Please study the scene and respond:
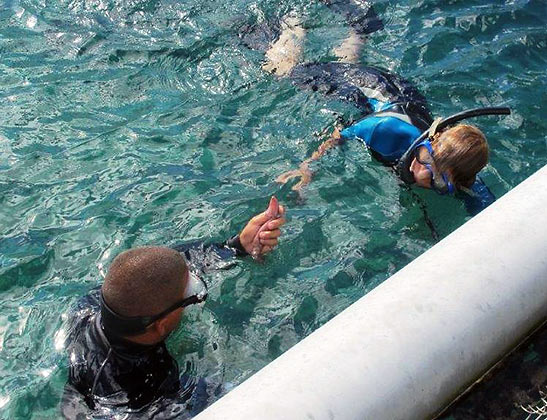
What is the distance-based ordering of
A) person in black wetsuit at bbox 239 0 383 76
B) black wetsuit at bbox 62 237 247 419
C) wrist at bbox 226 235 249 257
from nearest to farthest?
black wetsuit at bbox 62 237 247 419 < wrist at bbox 226 235 249 257 < person in black wetsuit at bbox 239 0 383 76

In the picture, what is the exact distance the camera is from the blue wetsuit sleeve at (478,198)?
4.03 m

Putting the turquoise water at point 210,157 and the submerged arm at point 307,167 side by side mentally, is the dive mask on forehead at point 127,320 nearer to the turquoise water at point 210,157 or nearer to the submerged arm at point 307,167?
the turquoise water at point 210,157

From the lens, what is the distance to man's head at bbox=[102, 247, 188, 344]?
8.30ft

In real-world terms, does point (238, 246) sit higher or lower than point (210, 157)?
higher

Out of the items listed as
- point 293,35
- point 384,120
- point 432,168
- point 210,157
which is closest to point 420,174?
point 432,168

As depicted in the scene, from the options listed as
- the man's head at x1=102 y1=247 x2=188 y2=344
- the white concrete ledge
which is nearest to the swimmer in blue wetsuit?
the white concrete ledge

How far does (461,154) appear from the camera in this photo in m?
3.80

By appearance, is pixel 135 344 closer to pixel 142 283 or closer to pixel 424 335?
pixel 142 283

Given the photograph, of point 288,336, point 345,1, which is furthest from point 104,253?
point 345,1

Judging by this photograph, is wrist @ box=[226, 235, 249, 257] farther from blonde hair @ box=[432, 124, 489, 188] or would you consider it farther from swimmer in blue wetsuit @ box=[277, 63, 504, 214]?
blonde hair @ box=[432, 124, 489, 188]

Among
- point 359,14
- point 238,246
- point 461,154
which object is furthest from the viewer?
point 359,14

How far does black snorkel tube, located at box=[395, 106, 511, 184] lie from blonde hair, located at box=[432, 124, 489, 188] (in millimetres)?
64

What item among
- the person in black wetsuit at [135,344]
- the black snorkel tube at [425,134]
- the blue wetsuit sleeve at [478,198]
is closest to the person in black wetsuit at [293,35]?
the black snorkel tube at [425,134]

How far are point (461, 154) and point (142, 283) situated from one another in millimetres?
2050
